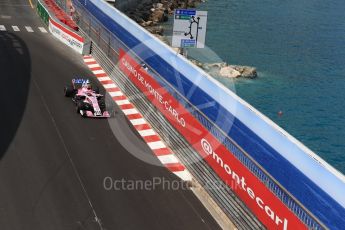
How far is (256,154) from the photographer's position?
1625cm

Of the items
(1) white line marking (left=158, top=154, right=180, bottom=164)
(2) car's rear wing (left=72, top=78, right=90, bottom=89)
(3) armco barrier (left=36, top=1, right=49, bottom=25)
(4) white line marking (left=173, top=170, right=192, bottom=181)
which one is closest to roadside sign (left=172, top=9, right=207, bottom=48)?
(2) car's rear wing (left=72, top=78, right=90, bottom=89)

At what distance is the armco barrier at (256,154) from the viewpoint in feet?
43.2

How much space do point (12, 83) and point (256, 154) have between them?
18399mm

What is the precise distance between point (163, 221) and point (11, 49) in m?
24.0

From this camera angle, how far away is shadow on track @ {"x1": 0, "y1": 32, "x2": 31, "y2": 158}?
22.8m

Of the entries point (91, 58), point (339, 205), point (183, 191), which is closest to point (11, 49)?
point (91, 58)

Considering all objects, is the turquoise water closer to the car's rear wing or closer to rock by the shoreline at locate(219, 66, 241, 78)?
rock by the shoreline at locate(219, 66, 241, 78)

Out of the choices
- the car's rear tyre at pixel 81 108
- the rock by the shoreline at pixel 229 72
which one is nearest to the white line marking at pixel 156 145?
the car's rear tyre at pixel 81 108

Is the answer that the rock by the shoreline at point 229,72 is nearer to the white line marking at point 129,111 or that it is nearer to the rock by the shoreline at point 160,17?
the rock by the shoreline at point 160,17

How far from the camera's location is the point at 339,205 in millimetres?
12453

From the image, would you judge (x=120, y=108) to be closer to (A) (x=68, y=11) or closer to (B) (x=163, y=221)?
(B) (x=163, y=221)

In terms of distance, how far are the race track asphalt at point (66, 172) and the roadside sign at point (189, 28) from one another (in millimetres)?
5581

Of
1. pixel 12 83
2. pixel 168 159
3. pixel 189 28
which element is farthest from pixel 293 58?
pixel 168 159

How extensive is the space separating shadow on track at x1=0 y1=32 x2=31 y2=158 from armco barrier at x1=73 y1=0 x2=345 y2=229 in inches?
302
